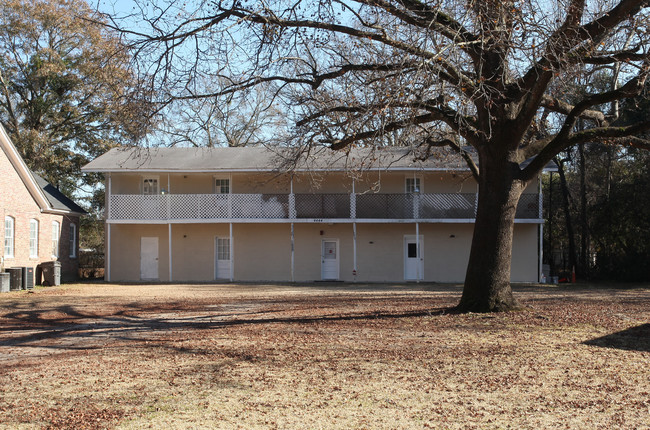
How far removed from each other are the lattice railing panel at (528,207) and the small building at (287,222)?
0.14ft

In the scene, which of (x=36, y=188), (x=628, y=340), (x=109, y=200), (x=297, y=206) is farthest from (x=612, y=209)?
(x=36, y=188)

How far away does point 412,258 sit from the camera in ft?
85.4

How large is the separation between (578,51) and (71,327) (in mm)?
10774

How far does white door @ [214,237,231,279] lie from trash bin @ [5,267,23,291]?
793cm

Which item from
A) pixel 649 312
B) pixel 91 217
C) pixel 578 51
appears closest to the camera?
pixel 578 51

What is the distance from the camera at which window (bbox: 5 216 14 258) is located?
860 inches

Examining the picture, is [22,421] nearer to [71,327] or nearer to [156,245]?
[71,327]

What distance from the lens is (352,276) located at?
25.8m

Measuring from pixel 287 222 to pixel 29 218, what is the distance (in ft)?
33.0

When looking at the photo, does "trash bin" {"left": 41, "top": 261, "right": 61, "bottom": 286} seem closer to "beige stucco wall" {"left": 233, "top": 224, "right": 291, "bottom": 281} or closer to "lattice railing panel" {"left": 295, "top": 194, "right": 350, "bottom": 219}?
"beige stucco wall" {"left": 233, "top": 224, "right": 291, "bottom": 281}

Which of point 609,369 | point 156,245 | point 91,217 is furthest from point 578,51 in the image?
point 91,217

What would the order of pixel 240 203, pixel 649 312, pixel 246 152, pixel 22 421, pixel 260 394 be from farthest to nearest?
1. pixel 246 152
2. pixel 240 203
3. pixel 649 312
4. pixel 260 394
5. pixel 22 421

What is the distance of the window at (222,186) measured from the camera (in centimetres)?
2704

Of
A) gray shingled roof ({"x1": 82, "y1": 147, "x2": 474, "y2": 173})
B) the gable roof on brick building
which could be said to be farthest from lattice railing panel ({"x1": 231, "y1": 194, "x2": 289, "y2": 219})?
the gable roof on brick building
